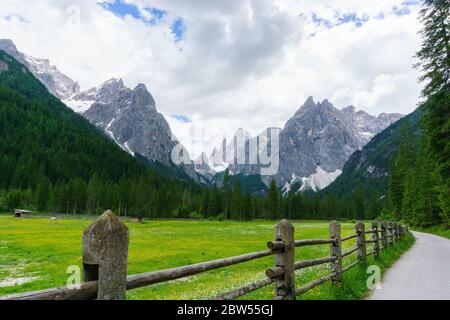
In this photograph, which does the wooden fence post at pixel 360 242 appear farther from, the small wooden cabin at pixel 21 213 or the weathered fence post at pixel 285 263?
the small wooden cabin at pixel 21 213

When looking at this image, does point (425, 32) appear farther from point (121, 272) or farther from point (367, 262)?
point (121, 272)

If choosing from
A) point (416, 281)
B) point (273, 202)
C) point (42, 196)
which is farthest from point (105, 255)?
point (42, 196)

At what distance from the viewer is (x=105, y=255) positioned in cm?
431

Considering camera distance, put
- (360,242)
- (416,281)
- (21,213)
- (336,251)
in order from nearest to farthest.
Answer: (336,251), (416,281), (360,242), (21,213)

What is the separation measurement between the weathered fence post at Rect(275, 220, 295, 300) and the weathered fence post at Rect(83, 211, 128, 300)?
5.04 metres

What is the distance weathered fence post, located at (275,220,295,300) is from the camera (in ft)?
28.1

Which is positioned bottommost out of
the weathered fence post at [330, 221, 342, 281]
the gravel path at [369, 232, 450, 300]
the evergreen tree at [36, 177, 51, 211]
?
the gravel path at [369, 232, 450, 300]

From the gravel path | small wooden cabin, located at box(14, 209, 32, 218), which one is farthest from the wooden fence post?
small wooden cabin, located at box(14, 209, 32, 218)

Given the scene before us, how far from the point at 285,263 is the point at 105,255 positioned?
18.0 ft

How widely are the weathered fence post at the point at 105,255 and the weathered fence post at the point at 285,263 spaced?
5.04 m

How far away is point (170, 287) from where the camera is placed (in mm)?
17234

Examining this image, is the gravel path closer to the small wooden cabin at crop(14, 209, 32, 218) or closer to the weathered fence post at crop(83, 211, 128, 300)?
the weathered fence post at crop(83, 211, 128, 300)

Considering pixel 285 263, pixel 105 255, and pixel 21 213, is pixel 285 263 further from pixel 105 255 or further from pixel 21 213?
pixel 21 213
